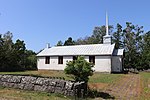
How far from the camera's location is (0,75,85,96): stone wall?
367 inches

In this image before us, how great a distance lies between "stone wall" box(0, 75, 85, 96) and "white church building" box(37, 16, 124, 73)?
1549 cm

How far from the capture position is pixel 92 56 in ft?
92.9

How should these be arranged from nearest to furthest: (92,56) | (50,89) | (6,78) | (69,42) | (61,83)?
(61,83), (50,89), (6,78), (92,56), (69,42)

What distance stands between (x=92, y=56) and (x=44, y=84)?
18.9 metres

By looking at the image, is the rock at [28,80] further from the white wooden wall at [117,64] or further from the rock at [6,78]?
the white wooden wall at [117,64]

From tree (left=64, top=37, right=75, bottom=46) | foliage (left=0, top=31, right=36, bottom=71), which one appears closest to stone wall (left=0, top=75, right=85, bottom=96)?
foliage (left=0, top=31, right=36, bottom=71)

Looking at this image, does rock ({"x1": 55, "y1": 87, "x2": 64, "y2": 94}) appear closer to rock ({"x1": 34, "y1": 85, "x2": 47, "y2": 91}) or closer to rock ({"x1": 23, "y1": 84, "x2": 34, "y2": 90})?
rock ({"x1": 34, "y1": 85, "x2": 47, "y2": 91})

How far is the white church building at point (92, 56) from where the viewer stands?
27281mm

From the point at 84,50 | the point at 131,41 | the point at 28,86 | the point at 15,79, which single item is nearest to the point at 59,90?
the point at 28,86

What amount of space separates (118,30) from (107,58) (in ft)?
85.1

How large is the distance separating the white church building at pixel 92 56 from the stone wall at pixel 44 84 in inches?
610

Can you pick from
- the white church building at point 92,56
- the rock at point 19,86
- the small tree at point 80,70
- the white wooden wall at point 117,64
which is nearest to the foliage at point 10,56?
the white church building at point 92,56

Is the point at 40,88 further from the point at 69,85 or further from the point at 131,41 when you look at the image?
the point at 131,41

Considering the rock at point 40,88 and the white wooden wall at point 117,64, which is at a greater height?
the white wooden wall at point 117,64
